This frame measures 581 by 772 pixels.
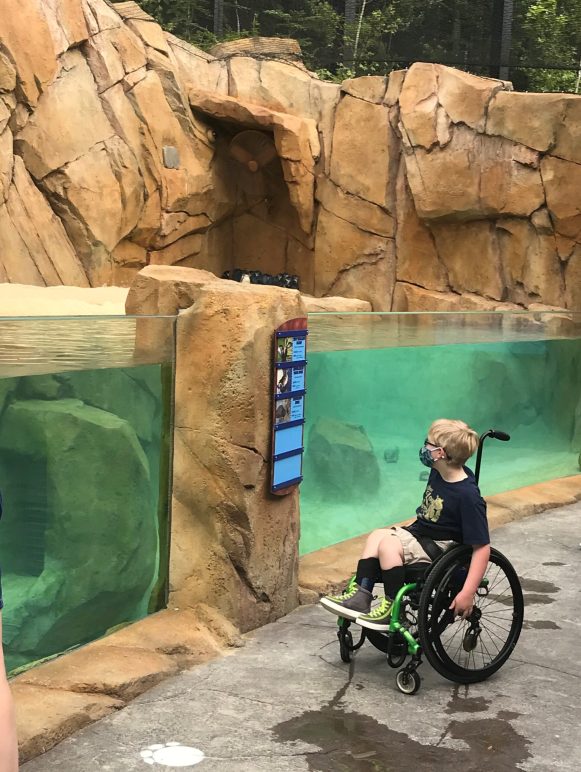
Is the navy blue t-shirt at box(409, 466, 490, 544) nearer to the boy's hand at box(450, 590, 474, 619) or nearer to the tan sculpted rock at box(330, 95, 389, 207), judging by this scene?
the boy's hand at box(450, 590, 474, 619)

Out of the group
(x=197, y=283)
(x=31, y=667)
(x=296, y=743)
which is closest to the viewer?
(x=296, y=743)

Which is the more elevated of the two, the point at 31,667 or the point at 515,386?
the point at 515,386

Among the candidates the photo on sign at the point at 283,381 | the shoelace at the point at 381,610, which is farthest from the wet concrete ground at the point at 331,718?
the photo on sign at the point at 283,381

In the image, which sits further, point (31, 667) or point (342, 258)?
point (342, 258)

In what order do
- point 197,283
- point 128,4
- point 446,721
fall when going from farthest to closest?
point 128,4, point 197,283, point 446,721

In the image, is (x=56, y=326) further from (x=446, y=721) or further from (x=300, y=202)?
(x=300, y=202)

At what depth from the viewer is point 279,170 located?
1561 cm

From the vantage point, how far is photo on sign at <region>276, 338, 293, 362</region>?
13.4ft

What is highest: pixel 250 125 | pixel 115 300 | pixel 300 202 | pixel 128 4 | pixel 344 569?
pixel 128 4

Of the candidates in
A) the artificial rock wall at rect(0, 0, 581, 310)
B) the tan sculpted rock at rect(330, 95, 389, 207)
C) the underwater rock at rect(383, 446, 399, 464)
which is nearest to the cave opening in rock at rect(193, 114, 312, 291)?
the artificial rock wall at rect(0, 0, 581, 310)

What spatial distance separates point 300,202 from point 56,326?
1176cm

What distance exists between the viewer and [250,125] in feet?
48.0

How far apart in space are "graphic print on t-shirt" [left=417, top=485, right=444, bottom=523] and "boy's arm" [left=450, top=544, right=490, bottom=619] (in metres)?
0.19

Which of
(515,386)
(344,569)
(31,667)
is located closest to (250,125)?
(515,386)
